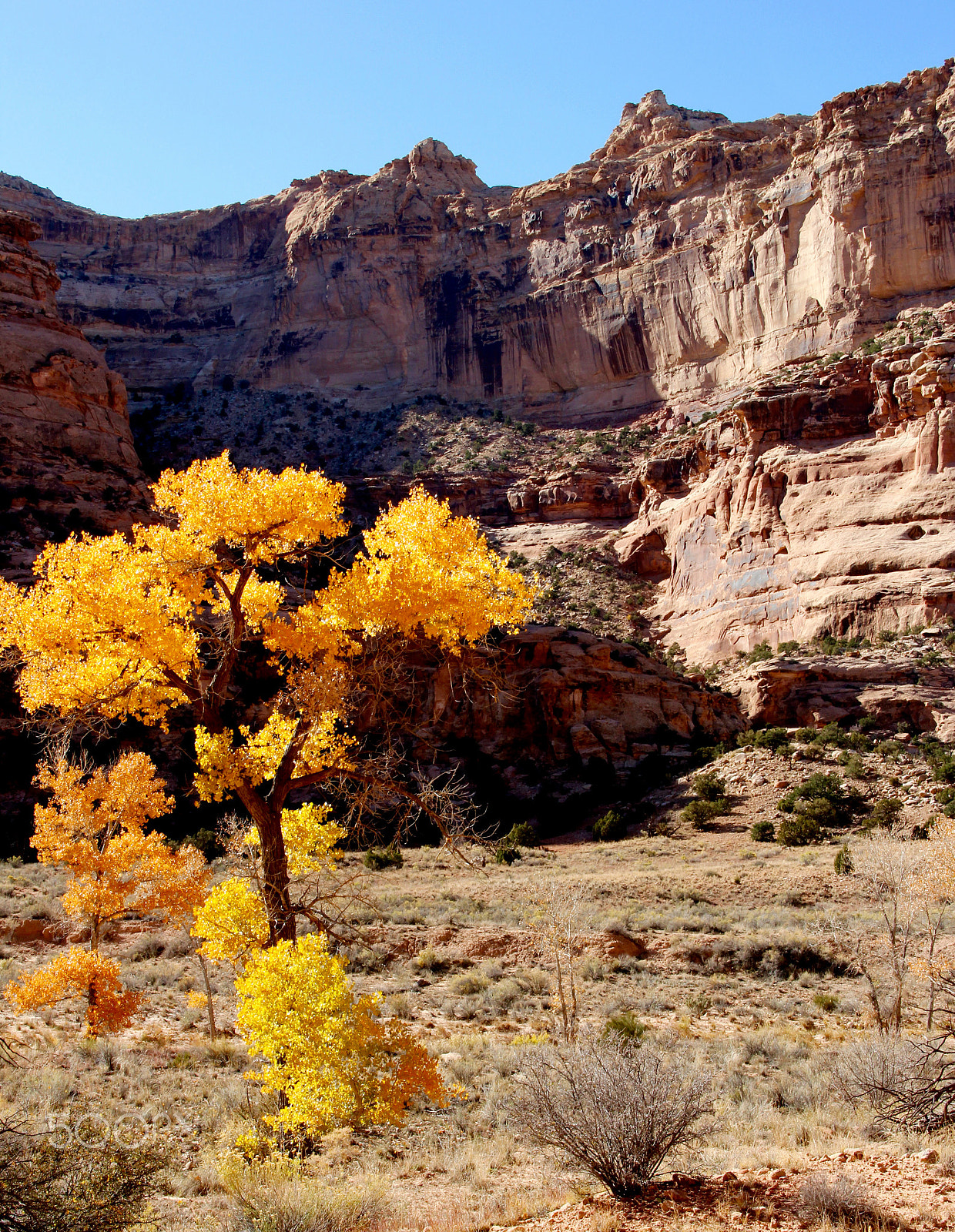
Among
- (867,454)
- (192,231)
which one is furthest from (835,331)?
(192,231)

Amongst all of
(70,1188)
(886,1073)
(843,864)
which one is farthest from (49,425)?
(886,1073)

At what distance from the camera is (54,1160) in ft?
16.8

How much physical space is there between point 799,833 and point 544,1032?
1920cm

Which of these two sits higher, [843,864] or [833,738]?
[833,738]

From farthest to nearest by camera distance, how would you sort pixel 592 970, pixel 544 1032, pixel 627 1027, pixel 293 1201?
pixel 592 970 → pixel 544 1032 → pixel 627 1027 → pixel 293 1201

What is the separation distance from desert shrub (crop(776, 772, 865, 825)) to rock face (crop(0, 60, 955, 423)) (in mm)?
39435

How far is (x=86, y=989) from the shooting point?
1251 cm

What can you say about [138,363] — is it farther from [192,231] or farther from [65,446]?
[65,446]

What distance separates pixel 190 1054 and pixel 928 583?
139ft

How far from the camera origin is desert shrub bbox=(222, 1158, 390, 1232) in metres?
5.64

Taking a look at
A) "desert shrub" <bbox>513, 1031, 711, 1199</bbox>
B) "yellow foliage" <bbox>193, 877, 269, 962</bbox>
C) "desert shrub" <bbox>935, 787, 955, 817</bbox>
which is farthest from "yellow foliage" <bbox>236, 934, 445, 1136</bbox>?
"desert shrub" <bbox>935, 787, 955, 817</bbox>

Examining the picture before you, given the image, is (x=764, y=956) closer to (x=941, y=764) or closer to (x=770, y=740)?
(x=941, y=764)

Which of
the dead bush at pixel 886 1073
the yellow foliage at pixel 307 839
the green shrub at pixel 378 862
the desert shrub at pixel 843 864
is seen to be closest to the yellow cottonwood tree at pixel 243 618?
the yellow foliage at pixel 307 839

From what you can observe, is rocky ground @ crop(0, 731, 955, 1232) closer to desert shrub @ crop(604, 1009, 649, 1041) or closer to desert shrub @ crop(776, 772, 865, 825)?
desert shrub @ crop(604, 1009, 649, 1041)
